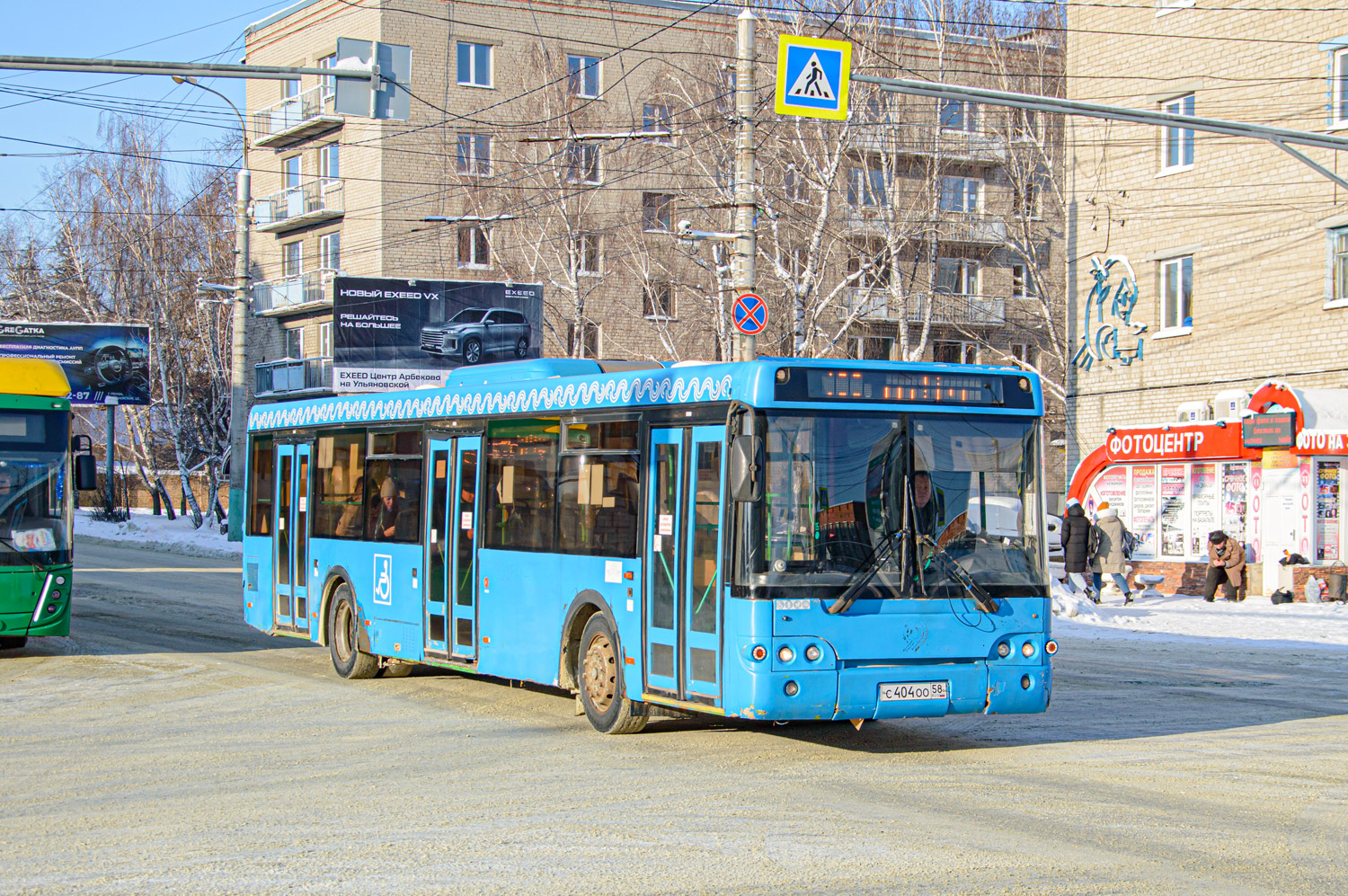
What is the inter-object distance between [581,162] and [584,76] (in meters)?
4.54

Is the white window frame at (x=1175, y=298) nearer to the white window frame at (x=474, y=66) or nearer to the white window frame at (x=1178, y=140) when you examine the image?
the white window frame at (x=1178, y=140)

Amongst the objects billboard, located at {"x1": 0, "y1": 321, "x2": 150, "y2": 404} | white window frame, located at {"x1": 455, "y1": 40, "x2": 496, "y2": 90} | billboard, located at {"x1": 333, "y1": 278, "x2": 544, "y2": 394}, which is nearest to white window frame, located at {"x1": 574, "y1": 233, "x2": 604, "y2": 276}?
billboard, located at {"x1": 333, "y1": 278, "x2": 544, "y2": 394}

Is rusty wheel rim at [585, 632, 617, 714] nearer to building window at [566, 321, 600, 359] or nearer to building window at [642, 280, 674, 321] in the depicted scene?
building window at [566, 321, 600, 359]

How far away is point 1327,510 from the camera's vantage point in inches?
1014

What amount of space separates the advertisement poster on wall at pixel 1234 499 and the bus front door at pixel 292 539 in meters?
17.4

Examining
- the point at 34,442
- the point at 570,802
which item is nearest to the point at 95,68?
the point at 34,442

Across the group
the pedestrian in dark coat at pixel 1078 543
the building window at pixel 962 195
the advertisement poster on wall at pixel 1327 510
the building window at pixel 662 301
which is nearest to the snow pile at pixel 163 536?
the building window at pixel 662 301

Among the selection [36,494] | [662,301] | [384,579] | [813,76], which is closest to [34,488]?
[36,494]

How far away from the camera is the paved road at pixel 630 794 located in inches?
266

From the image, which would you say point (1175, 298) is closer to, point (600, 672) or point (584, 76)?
point (600, 672)

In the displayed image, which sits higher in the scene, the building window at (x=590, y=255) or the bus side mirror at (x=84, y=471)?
the building window at (x=590, y=255)

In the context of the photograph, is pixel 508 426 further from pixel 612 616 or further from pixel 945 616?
pixel 945 616

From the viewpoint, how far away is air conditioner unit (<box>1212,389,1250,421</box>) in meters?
27.2

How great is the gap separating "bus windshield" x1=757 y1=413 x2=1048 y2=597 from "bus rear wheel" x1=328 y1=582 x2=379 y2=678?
19.7ft
